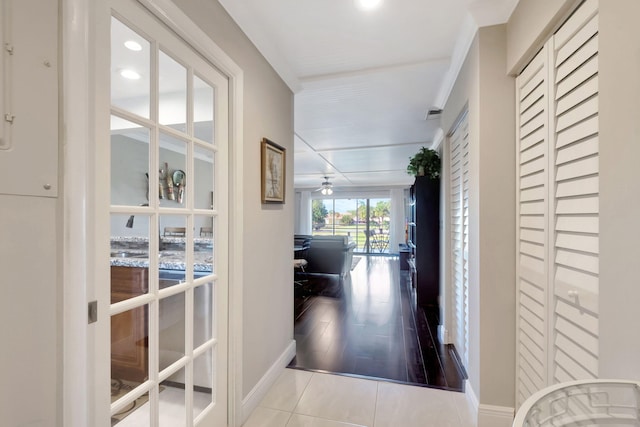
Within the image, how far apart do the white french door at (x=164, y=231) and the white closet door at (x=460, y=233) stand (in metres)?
1.75

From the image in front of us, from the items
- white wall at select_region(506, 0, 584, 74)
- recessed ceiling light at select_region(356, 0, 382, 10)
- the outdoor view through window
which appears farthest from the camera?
the outdoor view through window

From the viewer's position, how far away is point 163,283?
1.25 m

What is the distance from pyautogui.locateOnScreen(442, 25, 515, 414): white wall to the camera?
1615 mm

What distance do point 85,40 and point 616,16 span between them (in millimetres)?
1603

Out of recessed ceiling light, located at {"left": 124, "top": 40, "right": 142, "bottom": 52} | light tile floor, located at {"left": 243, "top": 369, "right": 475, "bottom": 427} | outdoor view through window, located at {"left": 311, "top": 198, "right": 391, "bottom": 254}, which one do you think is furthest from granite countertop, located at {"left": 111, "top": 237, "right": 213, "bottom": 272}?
outdoor view through window, located at {"left": 311, "top": 198, "right": 391, "bottom": 254}

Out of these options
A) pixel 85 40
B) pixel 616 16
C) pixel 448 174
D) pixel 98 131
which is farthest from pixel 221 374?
pixel 448 174

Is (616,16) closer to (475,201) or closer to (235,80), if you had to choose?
(475,201)

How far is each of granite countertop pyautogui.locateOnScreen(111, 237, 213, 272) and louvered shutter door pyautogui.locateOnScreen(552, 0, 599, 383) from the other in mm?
1677

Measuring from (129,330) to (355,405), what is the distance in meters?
1.50

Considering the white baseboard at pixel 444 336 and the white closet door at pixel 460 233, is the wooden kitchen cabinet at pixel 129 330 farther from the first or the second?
the white baseboard at pixel 444 336

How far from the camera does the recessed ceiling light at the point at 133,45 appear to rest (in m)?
1.08

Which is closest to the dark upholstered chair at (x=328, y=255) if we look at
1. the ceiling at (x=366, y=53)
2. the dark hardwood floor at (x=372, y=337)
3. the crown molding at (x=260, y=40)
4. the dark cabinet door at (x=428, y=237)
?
the dark hardwood floor at (x=372, y=337)

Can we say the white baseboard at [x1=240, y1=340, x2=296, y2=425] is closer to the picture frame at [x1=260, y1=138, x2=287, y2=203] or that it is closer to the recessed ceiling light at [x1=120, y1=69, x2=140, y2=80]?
the picture frame at [x1=260, y1=138, x2=287, y2=203]

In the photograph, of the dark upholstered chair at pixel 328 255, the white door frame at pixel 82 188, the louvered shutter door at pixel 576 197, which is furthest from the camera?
the dark upholstered chair at pixel 328 255
